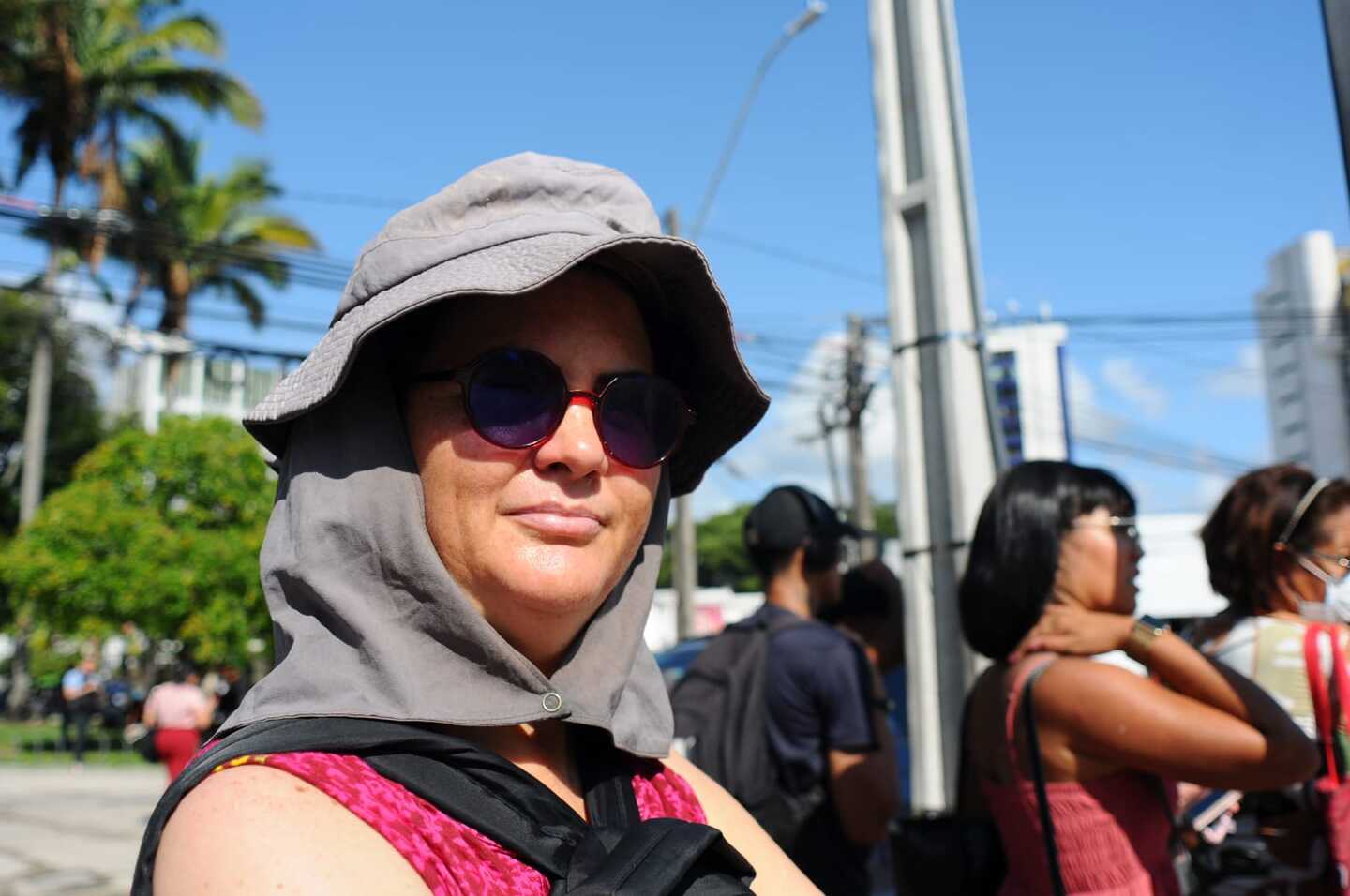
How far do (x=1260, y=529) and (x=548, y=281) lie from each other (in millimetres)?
2784

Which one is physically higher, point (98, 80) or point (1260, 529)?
point (98, 80)

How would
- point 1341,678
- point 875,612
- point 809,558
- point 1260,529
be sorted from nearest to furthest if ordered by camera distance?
point 1341,678
point 1260,529
point 809,558
point 875,612

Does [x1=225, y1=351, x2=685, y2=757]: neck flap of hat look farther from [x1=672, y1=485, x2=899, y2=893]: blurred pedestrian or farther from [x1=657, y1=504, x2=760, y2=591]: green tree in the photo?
[x1=657, y1=504, x2=760, y2=591]: green tree

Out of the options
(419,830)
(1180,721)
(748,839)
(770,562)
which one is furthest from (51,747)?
(419,830)

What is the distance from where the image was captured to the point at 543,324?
135cm

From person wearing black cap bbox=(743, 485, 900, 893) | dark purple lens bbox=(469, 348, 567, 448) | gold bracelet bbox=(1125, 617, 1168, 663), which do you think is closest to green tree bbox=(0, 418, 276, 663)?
person wearing black cap bbox=(743, 485, 900, 893)

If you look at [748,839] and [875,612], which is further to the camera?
[875,612]

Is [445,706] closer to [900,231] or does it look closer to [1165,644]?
[1165,644]

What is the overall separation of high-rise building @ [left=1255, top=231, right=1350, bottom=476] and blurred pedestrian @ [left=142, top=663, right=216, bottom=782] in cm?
3682

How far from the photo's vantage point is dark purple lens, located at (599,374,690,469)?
4.51ft

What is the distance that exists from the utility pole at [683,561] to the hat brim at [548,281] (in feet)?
41.5

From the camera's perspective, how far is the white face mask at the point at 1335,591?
2.97 metres

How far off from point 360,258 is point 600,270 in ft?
0.96

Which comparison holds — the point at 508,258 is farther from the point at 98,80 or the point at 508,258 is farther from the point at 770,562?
the point at 98,80
